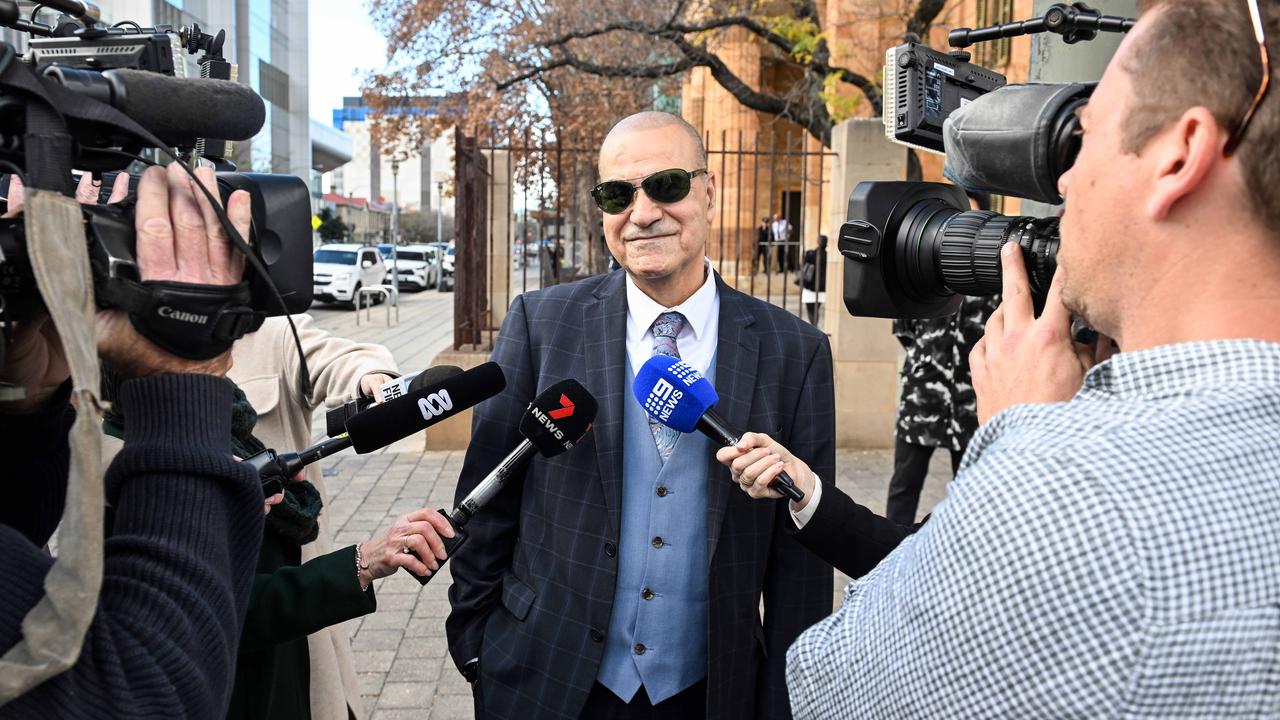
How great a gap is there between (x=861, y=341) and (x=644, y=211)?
5933mm

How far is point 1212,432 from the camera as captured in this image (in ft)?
3.27

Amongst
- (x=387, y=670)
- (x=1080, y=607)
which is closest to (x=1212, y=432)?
(x=1080, y=607)

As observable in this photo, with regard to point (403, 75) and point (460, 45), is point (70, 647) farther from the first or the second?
point (403, 75)

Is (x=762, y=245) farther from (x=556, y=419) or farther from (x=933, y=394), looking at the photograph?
(x=556, y=419)

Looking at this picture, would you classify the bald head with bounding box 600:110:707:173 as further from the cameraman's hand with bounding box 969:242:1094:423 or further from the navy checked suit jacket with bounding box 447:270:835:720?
the cameraman's hand with bounding box 969:242:1094:423

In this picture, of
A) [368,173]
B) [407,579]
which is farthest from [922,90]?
[368,173]

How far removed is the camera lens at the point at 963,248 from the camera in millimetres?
1504

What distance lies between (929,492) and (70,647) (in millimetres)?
6997

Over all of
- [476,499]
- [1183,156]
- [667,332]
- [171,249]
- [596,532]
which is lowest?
[596,532]

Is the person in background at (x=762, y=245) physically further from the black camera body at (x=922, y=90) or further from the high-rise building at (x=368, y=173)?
the high-rise building at (x=368, y=173)

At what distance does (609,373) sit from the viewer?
7.98 ft

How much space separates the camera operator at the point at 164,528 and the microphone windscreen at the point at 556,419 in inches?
34.3

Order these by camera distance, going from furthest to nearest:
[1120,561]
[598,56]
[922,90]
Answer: [598,56] → [922,90] → [1120,561]

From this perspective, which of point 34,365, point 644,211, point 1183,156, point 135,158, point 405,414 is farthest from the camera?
point 644,211
